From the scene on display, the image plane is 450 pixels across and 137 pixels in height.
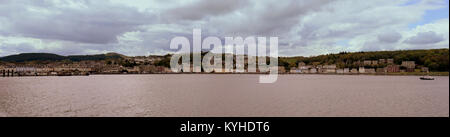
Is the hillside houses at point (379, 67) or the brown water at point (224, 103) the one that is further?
the hillside houses at point (379, 67)

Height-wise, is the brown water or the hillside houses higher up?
the hillside houses

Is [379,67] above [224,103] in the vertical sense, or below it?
above

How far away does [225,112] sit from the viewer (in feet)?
73.0

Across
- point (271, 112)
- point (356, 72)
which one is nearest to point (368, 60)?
point (356, 72)

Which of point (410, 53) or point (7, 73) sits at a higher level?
point (410, 53)

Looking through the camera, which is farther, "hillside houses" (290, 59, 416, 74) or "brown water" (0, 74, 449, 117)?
"hillside houses" (290, 59, 416, 74)

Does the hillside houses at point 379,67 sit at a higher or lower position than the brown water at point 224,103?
higher

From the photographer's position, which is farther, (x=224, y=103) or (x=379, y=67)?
(x=379, y=67)
